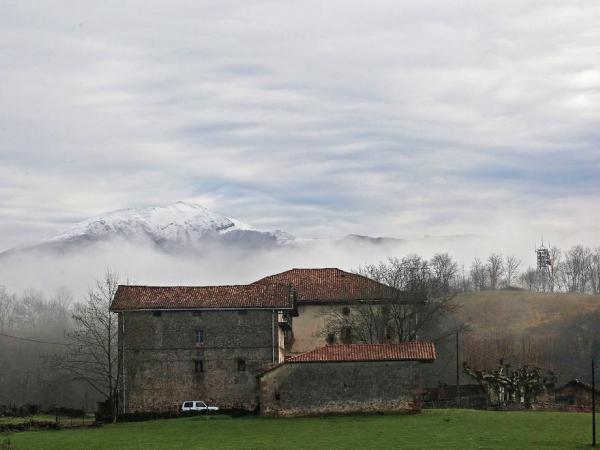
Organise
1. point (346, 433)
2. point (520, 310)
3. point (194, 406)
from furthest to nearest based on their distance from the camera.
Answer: point (520, 310), point (194, 406), point (346, 433)

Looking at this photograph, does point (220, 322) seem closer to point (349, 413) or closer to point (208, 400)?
point (208, 400)

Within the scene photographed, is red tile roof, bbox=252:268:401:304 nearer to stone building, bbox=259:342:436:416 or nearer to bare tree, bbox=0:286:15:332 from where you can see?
stone building, bbox=259:342:436:416

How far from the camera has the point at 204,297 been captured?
7175 cm

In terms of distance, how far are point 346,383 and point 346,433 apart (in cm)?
1084

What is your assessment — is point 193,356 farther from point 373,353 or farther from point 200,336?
point 373,353

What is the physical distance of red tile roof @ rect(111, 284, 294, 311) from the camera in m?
70.6

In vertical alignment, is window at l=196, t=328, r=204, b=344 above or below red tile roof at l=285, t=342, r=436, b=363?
above

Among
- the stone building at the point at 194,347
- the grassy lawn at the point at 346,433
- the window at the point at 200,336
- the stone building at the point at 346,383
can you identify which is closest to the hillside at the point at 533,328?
the stone building at the point at 194,347

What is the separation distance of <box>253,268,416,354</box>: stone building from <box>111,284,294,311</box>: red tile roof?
22.3ft

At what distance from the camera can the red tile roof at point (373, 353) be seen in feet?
192

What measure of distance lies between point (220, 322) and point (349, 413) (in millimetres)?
15946

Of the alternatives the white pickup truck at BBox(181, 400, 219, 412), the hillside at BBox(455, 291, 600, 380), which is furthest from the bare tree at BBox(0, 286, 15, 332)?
the white pickup truck at BBox(181, 400, 219, 412)

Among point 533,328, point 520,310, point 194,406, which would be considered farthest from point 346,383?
point 520,310

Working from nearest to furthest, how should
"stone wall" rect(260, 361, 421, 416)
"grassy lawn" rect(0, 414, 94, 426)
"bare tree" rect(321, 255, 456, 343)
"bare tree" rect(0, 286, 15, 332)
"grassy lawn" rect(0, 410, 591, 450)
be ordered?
"grassy lawn" rect(0, 410, 591, 450) < "stone wall" rect(260, 361, 421, 416) < "grassy lawn" rect(0, 414, 94, 426) < "bare tree" rect(321, 255, 456, 343) < "bare tree" rect(0, 286, 15, 332)
